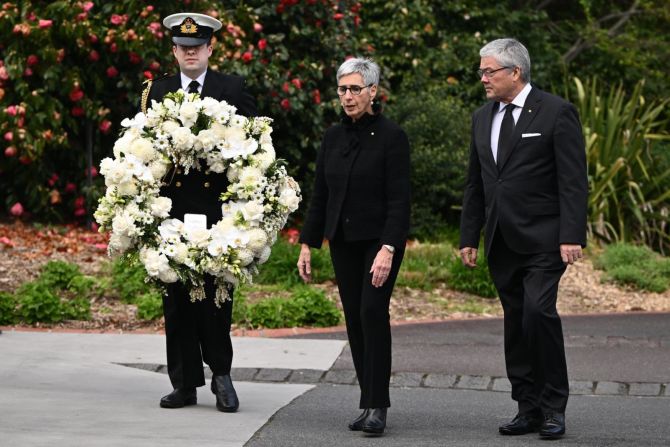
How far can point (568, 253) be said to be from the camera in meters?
6.63

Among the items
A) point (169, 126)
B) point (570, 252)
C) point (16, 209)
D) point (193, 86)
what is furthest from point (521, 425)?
point (16, 209)

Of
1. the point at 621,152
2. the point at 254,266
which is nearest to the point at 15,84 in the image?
the point at 621,152

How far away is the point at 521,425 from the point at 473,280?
16.8 feet

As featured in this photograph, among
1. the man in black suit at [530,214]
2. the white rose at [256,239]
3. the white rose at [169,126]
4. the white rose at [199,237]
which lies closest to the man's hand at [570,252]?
the man in black suit at [530,214]

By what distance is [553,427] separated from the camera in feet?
21.9

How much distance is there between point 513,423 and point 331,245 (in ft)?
4.21

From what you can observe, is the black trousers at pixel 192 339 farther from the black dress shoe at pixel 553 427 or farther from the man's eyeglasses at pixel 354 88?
the black dress shoe at pixel 553 427

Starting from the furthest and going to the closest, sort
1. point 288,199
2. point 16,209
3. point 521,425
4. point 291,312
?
1. point 16,209
2. point 291,312
3. point 288,199
4. point 521,425

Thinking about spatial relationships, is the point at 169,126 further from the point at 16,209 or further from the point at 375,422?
the point at 16,209

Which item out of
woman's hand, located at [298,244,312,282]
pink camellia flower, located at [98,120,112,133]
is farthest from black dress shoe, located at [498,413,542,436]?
pink camellia flower, located at [98,120,112,133]

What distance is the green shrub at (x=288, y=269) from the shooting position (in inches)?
470

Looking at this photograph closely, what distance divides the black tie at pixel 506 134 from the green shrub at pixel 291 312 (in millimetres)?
3610

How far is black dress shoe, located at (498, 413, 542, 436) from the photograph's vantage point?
6.82 metres

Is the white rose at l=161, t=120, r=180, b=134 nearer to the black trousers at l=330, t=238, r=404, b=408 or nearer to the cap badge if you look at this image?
the cap badge
